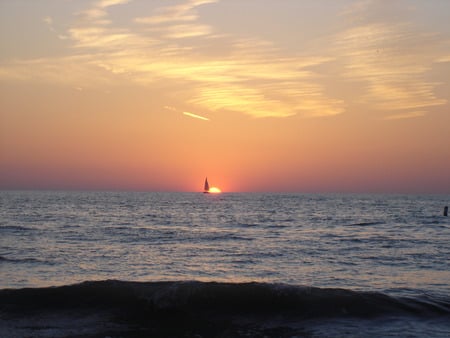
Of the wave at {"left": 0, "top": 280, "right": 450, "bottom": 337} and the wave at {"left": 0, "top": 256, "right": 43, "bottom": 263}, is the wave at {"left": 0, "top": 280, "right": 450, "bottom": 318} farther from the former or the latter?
the wave at {"left": 0, "top": 256, "right": 43, "bottom": 263}

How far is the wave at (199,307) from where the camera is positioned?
12.9 metres

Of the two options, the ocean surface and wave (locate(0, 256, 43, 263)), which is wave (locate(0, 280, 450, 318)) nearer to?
the ocean surface

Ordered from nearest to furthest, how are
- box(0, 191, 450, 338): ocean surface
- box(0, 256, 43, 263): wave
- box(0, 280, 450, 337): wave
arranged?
box(0, 191, 450, 338): ocean surface, box(0, 280, 450, 337): wave, box(0, 256, 43, 263): wave

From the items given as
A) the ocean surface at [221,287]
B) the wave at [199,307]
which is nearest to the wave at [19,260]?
the ocean surface at [221,287]

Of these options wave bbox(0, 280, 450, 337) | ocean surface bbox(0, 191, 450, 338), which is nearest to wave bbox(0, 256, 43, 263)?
ocean surface bbox(0, 191, 450, 338)

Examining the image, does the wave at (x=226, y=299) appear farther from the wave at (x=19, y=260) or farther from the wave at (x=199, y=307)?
the wave at (x=19, y=260)

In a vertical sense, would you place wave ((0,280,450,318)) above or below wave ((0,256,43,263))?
above

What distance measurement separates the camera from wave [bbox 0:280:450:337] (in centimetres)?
1288

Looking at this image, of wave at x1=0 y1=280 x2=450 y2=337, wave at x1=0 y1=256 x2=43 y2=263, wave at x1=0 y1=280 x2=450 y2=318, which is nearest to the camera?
wave at x1=0 y1=280 x2=450 y2=337

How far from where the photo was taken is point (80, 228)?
1629 inches

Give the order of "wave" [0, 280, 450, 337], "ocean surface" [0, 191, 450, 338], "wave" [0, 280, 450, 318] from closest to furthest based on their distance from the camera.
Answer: "ocean surface" [0, 191, 450, 338], "wave" [0, 280, 450, 337], "wave" [0, 280, 450, 318]

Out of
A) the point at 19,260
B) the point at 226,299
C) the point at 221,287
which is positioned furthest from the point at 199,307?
the point at 19,260

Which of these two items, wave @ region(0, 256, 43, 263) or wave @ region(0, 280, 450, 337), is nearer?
wave @ region(0, 280, 450, 337)

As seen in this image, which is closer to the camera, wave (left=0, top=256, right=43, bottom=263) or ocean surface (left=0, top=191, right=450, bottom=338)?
ocean surface (left=0, top=191, right=450, bottom=338)
